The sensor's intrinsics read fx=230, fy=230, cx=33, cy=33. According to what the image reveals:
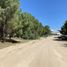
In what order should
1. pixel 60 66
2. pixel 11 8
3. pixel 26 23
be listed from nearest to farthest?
1. pixel 60 66
2. pixel 11 8
3. pixel 26 23

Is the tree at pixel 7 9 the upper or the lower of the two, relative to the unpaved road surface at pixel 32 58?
upper

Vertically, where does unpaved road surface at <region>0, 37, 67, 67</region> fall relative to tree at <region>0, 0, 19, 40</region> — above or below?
below

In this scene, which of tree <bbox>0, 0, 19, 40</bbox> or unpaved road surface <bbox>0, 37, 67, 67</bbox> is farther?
tree <bbox>0, 0, 19, 40</bbox>

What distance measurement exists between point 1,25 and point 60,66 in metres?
31.8

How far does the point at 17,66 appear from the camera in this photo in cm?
1262

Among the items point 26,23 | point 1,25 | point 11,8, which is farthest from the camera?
point 26,23

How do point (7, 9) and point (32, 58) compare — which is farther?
point (7, 9)

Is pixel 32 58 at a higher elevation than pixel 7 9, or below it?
below

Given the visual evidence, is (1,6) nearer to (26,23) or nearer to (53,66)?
(26,23)

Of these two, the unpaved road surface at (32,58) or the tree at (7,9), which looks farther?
the tree at (7,9)

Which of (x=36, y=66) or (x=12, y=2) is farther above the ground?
(x=12, y=2)

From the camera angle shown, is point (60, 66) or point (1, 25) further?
point (1, 25)

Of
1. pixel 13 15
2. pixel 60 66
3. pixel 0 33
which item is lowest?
pixel 60 66

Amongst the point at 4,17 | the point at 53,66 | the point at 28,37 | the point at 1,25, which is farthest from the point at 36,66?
the point at 28,37
